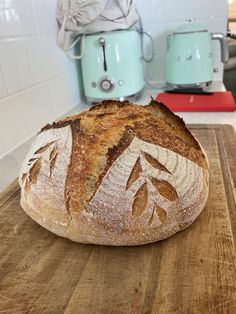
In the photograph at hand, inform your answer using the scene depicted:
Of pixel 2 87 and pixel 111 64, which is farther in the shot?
pixel 111 64

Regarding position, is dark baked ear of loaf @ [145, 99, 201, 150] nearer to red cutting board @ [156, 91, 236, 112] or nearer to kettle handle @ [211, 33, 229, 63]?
red cutting board @ [156, 91, 236, 112]

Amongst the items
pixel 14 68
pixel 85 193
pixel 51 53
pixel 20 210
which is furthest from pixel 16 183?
pixel 51 53

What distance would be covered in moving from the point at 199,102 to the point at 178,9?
1.72ft

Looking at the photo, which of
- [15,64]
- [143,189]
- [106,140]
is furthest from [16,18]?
[143,189]

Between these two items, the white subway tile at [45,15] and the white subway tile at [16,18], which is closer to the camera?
the white subway tile at [16,18]

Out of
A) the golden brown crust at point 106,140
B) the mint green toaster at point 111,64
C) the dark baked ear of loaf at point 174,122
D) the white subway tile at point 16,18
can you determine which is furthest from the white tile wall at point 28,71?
the dark baked ear of loaf at point 174,122

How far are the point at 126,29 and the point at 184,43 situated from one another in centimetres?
25

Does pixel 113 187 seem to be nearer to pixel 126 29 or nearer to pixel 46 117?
pixel 46 117

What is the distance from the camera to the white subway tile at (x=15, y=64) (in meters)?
0.81

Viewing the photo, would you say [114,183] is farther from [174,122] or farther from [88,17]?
[88,17]

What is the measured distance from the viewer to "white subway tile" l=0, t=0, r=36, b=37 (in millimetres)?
804

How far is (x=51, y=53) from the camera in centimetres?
108

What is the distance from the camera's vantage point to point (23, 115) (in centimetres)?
90

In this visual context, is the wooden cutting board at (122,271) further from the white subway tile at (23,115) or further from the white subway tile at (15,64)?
the white subway tile at (15,64)
